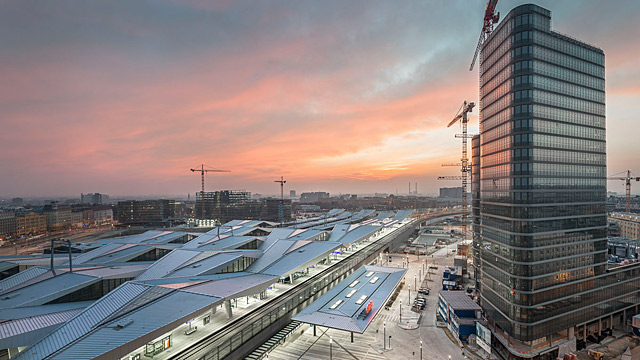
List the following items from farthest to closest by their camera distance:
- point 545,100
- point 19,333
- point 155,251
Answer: point 155,251
point 545,100
point 19,333

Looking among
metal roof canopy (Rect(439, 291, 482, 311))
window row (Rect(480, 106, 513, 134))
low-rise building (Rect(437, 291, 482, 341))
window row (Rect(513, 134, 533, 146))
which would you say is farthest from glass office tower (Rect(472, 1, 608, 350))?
low-rise building (Rect(437, 291, 482, 341))

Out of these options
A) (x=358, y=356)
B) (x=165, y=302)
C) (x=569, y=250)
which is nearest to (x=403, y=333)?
(x=358, y=356)

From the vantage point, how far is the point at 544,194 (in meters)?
43.9

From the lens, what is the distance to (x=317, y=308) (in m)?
46.7

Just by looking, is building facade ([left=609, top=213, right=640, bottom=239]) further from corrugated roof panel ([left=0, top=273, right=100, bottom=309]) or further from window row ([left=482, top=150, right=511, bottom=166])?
corrugated roof panel ([left=0, top=273, right=100, bottom=309])

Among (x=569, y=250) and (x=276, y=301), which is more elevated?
(x=569, y=250)

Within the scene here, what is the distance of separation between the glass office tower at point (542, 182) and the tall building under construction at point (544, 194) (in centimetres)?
15

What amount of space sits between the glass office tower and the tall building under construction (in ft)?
0.51

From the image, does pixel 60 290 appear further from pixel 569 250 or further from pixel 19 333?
pixel 569 250

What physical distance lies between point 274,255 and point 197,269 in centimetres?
1658

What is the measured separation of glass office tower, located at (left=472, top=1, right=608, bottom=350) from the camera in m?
43.0

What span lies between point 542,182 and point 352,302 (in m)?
35.3

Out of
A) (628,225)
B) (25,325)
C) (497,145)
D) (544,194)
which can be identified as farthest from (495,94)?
(628,225)

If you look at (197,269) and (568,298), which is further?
(197,269)
